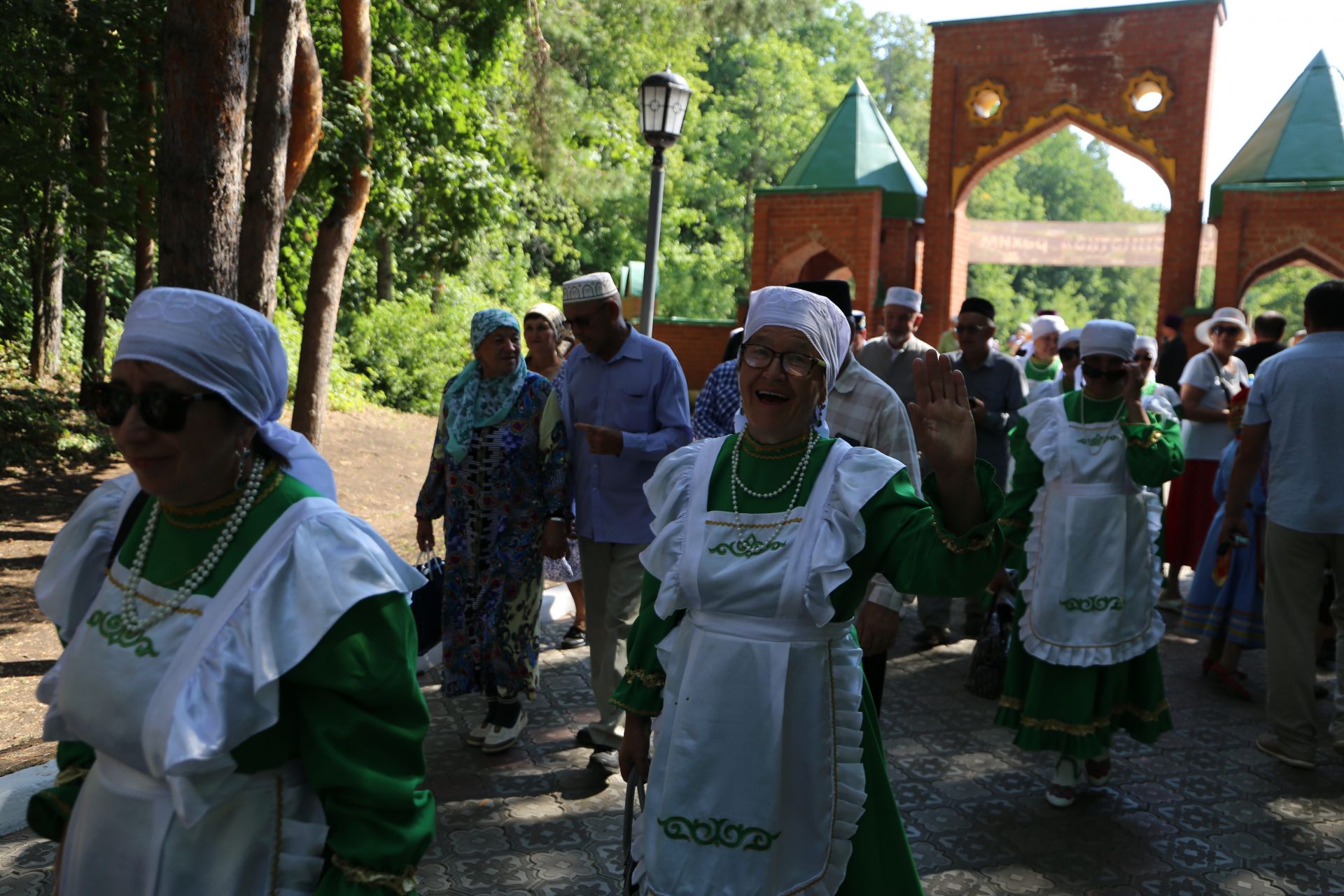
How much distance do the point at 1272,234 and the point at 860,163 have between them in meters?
6.80

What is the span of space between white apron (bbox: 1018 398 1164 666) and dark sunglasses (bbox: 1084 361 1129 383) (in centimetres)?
22

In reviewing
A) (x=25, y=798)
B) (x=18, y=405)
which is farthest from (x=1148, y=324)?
(x=25, y=798)

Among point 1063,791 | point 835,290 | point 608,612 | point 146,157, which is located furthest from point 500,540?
point 146,157

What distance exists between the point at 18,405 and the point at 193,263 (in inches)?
424

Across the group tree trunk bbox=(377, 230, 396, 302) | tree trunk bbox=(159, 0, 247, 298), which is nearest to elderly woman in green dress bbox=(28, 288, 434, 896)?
tree trunk bbox=(159, 0, 247, 298)

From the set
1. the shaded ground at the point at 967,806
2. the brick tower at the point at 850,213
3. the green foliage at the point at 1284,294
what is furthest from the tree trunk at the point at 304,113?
the green foliage at the point at 1284,294

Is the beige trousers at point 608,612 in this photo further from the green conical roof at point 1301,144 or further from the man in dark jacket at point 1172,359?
the green conical roof at point 1301,144

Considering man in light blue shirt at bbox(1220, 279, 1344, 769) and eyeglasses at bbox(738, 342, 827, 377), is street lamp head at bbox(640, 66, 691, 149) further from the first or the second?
eyeglasses at bbox(738, 342, 827, 377)

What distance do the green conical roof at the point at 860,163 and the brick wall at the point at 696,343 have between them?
3098 millimetres

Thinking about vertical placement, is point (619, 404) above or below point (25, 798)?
above

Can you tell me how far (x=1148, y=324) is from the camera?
88312 millimetres

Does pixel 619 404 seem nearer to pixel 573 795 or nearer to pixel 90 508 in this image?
pixel 573 795

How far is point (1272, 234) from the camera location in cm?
1755

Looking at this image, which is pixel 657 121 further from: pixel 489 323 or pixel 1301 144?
pixel 1301 144
